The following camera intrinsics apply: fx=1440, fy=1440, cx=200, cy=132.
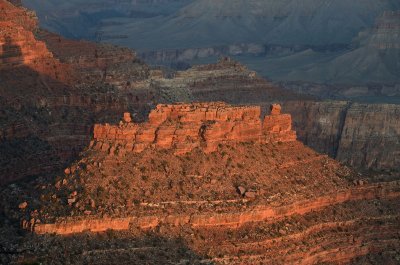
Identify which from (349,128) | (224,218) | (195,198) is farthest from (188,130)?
(349,128)

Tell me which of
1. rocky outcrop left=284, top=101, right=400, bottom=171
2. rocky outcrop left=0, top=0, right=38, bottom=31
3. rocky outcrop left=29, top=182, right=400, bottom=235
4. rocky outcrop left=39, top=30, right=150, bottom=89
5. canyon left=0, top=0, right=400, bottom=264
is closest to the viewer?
rocky outcrop left=29, top=182, right=400, bottom=235

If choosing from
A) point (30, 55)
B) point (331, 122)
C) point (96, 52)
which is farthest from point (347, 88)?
point (30, 55)

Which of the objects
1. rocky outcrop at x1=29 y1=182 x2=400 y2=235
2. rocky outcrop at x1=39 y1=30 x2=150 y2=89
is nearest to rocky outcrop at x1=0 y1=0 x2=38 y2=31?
rocky outcrop at x1=39 y1=30 x2=150 y2=89

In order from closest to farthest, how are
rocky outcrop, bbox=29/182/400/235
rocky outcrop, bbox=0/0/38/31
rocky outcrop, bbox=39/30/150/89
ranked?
rocky outcrop, bbox=29/182/400/235 < rocky outcrop, bbox=0/0/38/31 < rocky outcrop, bbox=39/30/150/89

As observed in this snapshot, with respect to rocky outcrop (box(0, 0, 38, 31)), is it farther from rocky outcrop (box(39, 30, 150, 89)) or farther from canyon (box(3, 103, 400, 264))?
canyon (box(3, 103, 400, 264))

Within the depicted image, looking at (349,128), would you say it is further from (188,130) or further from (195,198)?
(195,198)

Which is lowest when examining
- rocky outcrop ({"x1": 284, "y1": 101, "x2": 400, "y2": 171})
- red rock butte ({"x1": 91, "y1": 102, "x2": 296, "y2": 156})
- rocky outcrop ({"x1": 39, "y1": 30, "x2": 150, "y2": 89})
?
rocky outcrop ({"x1": 284, "y1": 101, "x2": 400, "y2": 171})

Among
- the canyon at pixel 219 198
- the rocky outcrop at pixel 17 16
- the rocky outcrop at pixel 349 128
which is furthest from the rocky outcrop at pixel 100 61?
the canyon at pixel 219 198

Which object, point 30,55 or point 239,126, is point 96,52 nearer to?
point 30,55

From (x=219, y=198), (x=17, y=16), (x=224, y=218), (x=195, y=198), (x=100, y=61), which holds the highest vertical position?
(x=17, y=16)

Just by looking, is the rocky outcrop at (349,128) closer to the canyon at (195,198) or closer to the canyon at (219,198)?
the canyon at (195,198)
